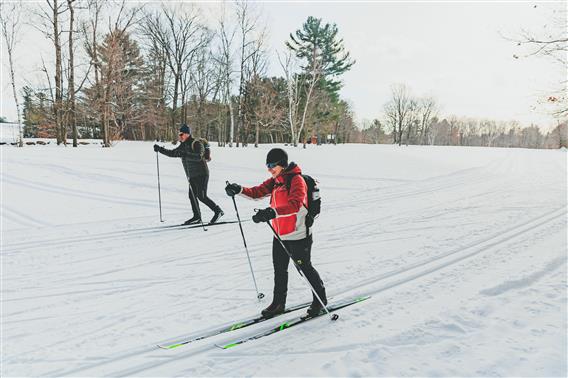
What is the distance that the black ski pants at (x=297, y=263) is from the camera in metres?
3.57

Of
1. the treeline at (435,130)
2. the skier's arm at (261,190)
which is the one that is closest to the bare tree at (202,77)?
the skier's arm at (261,190)

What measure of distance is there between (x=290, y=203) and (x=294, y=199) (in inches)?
2.3

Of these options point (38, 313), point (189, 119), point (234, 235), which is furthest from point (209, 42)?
point (38, 313)

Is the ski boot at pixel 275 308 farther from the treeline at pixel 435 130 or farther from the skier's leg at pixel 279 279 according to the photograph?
the treeline at pixel 435 130

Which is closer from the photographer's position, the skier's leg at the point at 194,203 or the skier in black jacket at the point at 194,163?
the skier in black jacket at the point at 194,163

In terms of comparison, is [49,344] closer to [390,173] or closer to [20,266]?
[20,266]

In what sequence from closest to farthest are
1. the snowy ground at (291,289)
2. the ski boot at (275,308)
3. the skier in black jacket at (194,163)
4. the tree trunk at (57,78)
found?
the snowy ground at (291,289) → the ski boot at (275,308) → the skier in black jacket at (194,163) → the tree trunk at (57,78)

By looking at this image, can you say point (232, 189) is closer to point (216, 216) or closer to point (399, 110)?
point (216, 216)

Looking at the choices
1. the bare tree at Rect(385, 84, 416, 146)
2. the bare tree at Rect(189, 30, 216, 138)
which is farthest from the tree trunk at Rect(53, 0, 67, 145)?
the bare tree at Rect(385, 84, 416, 146)

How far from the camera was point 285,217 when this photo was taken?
3516mm

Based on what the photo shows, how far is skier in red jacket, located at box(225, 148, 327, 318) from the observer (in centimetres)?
336

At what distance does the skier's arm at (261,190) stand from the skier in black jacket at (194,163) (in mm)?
3581

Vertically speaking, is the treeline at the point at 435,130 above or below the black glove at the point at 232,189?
above


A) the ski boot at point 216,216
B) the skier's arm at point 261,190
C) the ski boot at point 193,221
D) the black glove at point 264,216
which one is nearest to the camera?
the black glove at point 264,216
